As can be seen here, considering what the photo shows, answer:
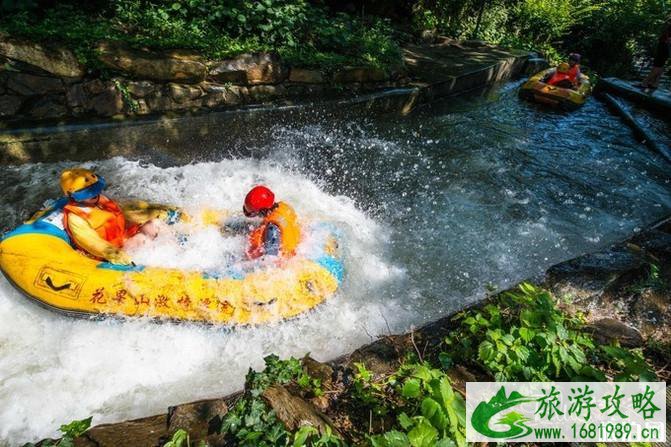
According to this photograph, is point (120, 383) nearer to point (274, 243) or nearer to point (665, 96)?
point (274, 243)

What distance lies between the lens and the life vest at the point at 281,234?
13.6ft

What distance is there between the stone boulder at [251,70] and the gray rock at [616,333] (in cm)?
646

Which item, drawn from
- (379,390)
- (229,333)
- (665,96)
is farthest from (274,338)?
(665,96)

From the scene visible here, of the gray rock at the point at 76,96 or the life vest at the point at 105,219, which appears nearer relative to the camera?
the life vest at the point at 105,219

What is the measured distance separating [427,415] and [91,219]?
3811 millimetres

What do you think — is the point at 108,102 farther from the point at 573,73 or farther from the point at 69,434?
the point at 573,73

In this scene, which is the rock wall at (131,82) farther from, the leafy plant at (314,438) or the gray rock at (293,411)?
the leafy plant at (314,438)

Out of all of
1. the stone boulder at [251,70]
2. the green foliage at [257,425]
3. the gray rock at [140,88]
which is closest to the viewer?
the green foliage at [257,425]

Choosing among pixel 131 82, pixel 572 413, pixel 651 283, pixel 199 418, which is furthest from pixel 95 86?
pixel 651 283

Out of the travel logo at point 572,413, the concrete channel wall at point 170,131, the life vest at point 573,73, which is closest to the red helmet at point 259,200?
the travel logo at point 572,413

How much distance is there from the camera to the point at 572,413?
217 cm

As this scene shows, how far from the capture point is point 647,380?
2150 millimetres

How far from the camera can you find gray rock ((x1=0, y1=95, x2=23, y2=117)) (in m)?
5.65

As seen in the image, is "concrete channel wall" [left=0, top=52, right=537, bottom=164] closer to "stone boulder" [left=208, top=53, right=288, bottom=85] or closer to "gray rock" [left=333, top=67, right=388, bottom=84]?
Answer: "gray rock" [left=333, top=67, right=388, bottom=84]
